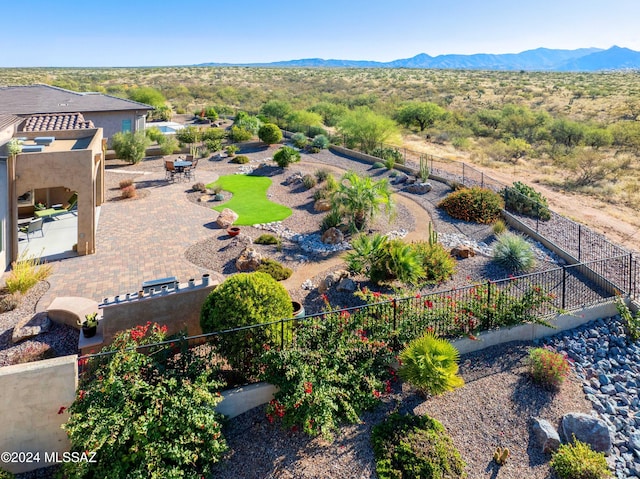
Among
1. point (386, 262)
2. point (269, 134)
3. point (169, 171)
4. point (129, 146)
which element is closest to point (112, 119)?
point (129, 146)

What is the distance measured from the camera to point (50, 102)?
25.1m

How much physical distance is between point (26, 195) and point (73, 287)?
8.57 meters

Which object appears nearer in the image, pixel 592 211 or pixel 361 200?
pixel 361 200

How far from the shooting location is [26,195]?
1733cm

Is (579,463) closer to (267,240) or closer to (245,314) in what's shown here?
(245,314)

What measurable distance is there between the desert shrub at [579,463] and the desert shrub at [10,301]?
12.5 m

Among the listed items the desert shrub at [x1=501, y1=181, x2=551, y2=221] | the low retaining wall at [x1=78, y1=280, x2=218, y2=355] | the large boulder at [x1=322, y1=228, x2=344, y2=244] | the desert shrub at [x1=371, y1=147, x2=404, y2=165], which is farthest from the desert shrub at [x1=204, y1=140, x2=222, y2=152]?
the low retaining wall at [x1=78, y1=280, x2=218, y2=355]

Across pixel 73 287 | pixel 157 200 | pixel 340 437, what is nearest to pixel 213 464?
pixel 340 437

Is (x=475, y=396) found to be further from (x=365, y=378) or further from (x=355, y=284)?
(x=355, y=284)

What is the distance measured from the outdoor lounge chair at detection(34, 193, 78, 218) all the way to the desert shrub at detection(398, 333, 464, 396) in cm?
1464

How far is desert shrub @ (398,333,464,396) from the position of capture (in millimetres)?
7668

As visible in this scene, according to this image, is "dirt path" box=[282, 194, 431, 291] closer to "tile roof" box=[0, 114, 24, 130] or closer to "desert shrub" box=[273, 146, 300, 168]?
"desert shrub" box=[273, 146, 300, 168]

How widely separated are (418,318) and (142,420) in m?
5.83

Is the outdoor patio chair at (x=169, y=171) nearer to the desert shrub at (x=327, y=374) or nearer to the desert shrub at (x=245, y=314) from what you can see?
the desert shrub at (x=245, y=314)
